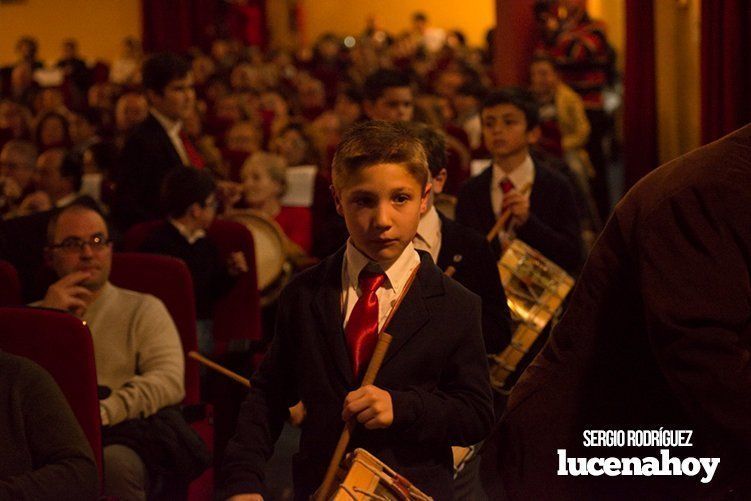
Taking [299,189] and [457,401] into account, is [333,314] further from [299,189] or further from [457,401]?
[299,189]

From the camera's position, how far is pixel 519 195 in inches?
145

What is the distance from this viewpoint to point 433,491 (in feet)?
6.74

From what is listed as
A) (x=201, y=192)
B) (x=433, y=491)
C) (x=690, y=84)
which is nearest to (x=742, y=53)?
(x=201, y=192)

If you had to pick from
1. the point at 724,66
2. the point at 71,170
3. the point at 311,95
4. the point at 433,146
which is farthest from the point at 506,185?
the point at 311,95

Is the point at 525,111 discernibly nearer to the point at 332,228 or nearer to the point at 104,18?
the point at 332,228

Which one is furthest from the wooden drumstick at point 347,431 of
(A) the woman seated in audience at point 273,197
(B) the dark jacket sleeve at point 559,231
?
(A) the woman seated in audience at point 273,197

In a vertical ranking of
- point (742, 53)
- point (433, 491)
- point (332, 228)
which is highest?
point (742, 53)

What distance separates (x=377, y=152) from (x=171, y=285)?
71.2 inches

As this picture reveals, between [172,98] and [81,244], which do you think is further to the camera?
[172,98]

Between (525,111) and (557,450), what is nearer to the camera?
(557,450)

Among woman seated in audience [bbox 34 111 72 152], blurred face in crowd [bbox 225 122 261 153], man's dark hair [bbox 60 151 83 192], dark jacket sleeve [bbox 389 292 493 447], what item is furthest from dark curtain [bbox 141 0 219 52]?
dark jacket sleeve [bbox 389 292 493 447]

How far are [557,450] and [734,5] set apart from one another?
13.1 ft

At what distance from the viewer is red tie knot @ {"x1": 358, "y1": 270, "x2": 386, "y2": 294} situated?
2.08 meters

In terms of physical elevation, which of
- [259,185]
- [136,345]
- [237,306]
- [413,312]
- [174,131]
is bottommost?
[237,306]
